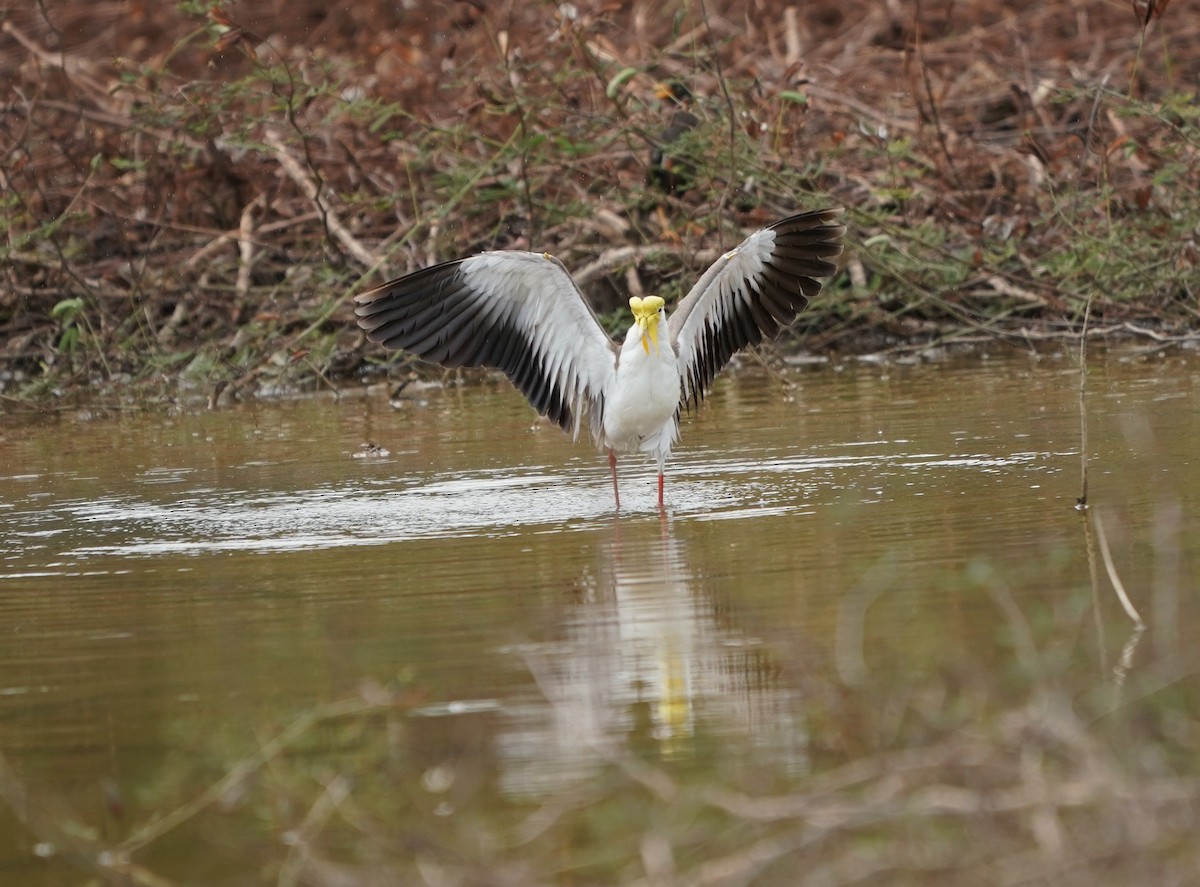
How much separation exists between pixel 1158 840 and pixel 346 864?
1.64 m

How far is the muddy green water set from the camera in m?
4.31

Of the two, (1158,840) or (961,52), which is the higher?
(961,52)

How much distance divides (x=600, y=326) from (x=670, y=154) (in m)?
3.37

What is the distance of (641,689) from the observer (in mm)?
5160

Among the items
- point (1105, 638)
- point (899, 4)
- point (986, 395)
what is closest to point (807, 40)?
point (899, 4)

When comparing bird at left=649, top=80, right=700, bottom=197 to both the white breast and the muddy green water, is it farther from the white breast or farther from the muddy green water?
the white breast

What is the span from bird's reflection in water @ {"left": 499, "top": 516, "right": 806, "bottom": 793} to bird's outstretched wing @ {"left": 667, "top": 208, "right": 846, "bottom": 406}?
3130 mm

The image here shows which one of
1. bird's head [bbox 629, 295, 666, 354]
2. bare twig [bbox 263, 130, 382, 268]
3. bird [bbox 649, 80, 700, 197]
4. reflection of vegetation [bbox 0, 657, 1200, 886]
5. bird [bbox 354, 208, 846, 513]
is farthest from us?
bare twig [bbox 263, 130, 382, 268]

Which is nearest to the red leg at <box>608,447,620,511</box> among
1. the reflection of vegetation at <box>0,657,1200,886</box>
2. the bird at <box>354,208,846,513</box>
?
the bird at <box>354,208,846,513</box>

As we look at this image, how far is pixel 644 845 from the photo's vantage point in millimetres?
3369

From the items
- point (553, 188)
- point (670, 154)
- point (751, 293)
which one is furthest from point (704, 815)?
point (553, 188)

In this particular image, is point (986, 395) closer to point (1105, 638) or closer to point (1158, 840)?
point (1105, 638)

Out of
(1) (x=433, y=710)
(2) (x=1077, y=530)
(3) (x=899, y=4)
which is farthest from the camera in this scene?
(3) (x=899, y=4)

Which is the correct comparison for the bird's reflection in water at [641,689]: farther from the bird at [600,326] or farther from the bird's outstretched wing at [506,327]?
the bird's outstretched wing at [506,327]
